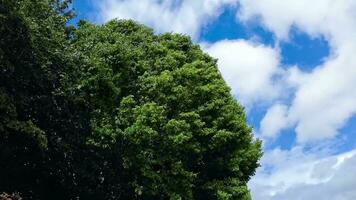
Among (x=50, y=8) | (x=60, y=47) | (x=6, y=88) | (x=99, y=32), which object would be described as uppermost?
(x=99, y=32)

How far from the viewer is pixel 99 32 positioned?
45.8m

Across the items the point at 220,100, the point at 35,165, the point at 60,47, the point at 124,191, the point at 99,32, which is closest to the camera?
the point at 60,47

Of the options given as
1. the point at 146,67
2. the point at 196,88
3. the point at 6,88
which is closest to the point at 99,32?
the point at 146,67

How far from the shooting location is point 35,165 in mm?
39688

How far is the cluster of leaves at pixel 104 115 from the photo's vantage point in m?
33.6

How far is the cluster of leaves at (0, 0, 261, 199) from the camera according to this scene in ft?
110

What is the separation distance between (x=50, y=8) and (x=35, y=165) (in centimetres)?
971

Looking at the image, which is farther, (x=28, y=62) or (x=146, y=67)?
(x=146, y=67)

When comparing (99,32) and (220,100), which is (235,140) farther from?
(99,32)

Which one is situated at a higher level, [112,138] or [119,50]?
[119,50]

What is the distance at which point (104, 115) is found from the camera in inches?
1596

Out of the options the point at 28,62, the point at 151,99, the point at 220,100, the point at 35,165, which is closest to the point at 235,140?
the point at 220,100

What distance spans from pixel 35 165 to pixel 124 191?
6.39 meters

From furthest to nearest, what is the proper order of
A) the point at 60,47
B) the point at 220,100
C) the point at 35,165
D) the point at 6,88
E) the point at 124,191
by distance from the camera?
the point at 220,100 → the point at 124,191 → the point at 35,165 → the point at 60,47 → the point at 6,88
